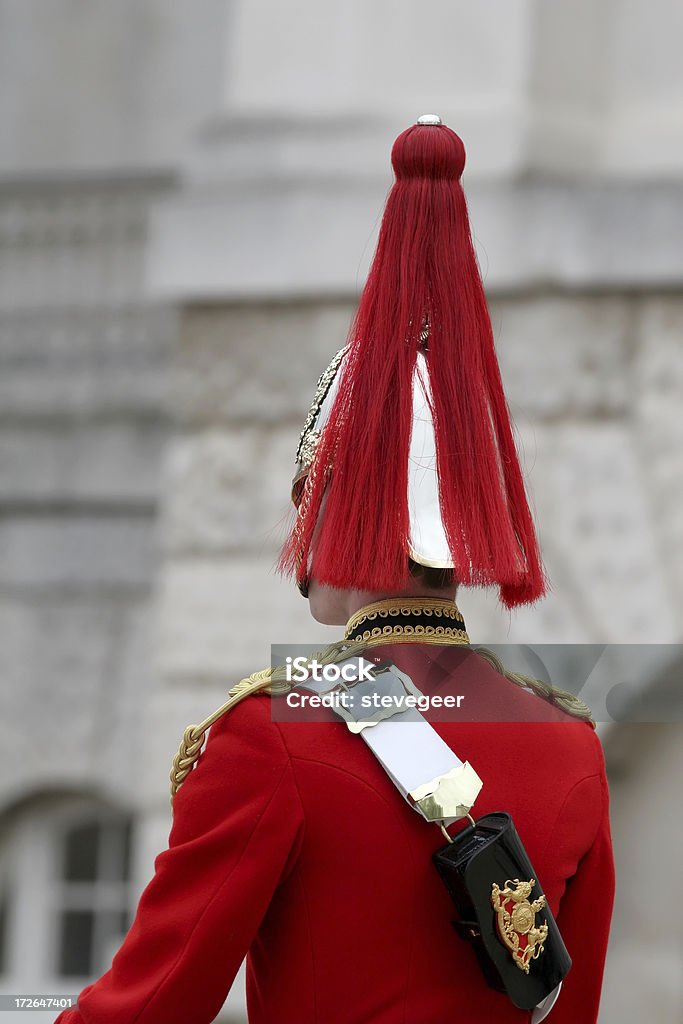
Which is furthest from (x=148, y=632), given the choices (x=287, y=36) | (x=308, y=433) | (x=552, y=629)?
(x=308, y=433)

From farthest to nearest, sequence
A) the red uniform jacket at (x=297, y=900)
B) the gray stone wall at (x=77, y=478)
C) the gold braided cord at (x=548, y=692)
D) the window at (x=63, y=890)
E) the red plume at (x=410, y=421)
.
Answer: the window at (x=63, y=890) < the gray stone wall at (x=77, y=478) < the gold braided cord at (x=548, y=692) < the red plume at (x=410, y=421) < the red uniform jacket at (x=297, y=900)

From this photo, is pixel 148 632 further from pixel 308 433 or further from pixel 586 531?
pixel 308 433

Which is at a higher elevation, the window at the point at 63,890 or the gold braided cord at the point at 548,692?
the window at the point at 63,890

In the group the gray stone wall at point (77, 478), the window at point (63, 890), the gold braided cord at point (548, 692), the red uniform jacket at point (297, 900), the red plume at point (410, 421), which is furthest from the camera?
the window at point (63, 890)

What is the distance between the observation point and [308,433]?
187 centimetres

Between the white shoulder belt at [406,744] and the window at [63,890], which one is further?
the window at [63,890]

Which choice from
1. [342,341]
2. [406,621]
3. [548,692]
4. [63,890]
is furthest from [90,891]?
[406,621]

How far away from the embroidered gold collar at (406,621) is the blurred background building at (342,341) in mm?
2431

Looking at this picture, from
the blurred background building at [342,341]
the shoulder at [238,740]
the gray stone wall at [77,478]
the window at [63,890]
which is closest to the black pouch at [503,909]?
the shoulder at [238,740]

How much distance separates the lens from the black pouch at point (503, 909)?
5.28 feet

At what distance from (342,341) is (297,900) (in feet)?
10.2

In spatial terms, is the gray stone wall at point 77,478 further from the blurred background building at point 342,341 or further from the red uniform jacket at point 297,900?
the red uniform jacket at point 297,900

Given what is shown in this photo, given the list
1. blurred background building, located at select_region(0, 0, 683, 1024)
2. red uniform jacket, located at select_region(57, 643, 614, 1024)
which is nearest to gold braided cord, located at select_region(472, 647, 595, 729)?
red uniform jacket, located at select_region(57, 643, 614, 1024)

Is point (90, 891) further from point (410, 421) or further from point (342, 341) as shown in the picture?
point (410, 421)
